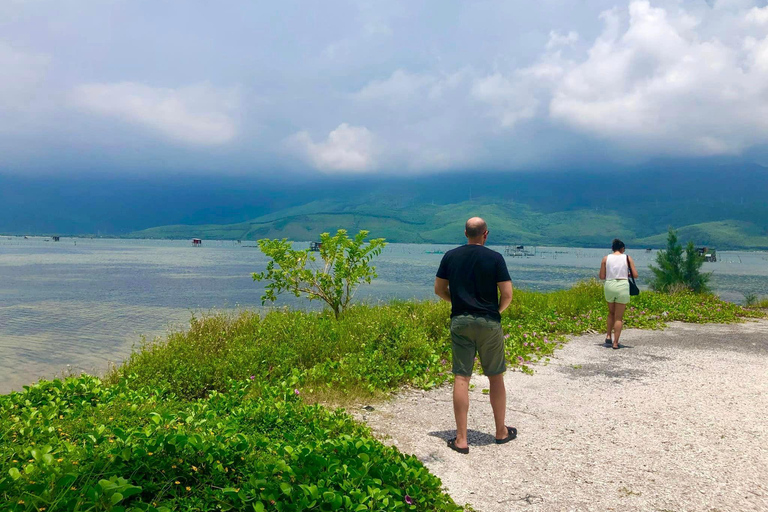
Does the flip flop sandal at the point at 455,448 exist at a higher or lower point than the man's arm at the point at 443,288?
lower

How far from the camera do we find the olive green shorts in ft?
17.5

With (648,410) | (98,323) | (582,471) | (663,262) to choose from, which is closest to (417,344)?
(648,410)

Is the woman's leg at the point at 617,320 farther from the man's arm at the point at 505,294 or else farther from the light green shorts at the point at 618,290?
the man's arm at the point at 505,294

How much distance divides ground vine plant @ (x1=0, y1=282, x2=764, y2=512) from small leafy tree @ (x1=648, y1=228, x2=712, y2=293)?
66.5 ft

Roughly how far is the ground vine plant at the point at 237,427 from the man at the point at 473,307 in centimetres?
115

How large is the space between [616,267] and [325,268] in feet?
23.2

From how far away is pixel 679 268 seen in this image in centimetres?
2806

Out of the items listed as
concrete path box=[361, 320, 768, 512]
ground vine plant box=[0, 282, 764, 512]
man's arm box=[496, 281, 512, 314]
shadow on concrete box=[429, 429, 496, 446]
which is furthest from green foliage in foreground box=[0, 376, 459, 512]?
man's arm box=[496, 281, 512, 314]

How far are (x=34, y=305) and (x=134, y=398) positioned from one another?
27.6 metres

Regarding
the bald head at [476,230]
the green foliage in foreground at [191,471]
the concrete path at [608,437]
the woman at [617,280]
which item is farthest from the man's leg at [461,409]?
the woman at [617,280]

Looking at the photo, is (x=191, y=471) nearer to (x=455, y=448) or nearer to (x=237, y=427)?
(x=237, y=427)

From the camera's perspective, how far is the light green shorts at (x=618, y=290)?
11.3m

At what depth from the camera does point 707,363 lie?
390 inches

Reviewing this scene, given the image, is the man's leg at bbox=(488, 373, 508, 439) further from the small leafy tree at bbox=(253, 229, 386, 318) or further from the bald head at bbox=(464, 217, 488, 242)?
the small leafy tree at bbox=(253, 229, 386, 318)
